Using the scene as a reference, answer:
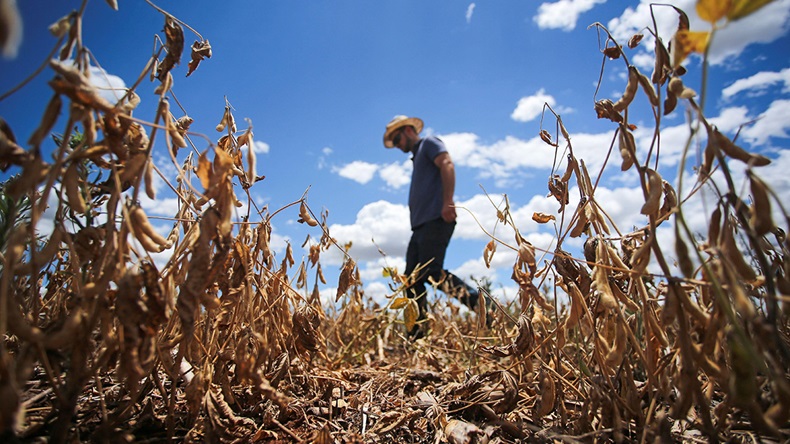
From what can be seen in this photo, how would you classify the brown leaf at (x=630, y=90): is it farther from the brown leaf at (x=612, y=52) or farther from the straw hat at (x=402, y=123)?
the straw hat at (x=402, y=123)

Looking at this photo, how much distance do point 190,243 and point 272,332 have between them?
1.33 feet

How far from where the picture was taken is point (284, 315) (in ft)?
4.34

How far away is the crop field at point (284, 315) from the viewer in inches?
28.5

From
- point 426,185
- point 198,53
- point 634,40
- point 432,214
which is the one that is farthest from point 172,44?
point 426,185

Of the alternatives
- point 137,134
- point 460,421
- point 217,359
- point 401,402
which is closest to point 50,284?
point 217,359

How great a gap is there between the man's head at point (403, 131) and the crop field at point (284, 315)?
3148 millimetres

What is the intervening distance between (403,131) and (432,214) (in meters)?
1.24

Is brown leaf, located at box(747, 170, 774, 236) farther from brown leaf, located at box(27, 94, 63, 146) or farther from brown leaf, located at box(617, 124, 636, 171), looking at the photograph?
brown leaf, located at box(27, 94, 63, 146)

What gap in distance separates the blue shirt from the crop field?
7.61ft

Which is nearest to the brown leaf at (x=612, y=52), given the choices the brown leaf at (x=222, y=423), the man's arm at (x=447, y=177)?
the brown leaf at (x=222, y=423)

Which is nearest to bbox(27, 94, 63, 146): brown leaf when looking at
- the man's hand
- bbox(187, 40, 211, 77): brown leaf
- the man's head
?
bbox(187, 40, 211, 77): brown leaf

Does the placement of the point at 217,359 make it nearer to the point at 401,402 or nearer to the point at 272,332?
the point at 272,332

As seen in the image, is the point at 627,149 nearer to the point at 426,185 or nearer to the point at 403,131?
the point at 426,185

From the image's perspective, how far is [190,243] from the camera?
1038 millimetres
